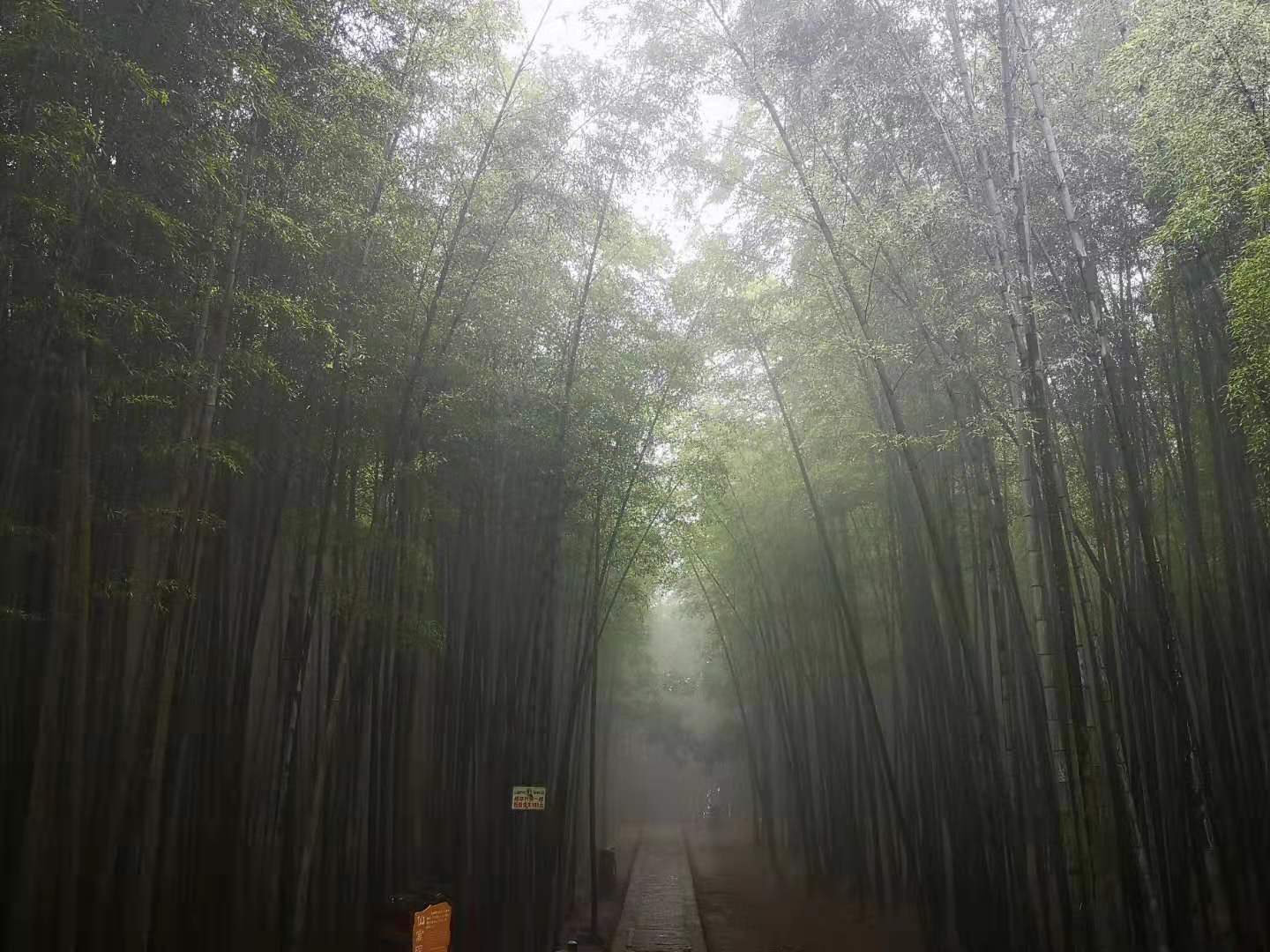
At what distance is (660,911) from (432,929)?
5.11 meters

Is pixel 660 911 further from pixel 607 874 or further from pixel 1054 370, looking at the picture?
pixel 1054 370

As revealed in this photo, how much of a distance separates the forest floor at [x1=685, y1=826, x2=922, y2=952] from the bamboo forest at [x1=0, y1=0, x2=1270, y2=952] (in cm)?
12

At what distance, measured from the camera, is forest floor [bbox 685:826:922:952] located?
260 inches

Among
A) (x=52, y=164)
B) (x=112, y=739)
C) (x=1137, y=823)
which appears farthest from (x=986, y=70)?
(x=112, y=739)

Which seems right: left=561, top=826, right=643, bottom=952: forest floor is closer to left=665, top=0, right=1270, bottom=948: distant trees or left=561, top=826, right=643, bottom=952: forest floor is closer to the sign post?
the sign post

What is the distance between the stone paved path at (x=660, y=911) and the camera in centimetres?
671

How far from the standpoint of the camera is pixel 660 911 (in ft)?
Result: 27.3

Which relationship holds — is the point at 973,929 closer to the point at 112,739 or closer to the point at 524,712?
the point at 524,712

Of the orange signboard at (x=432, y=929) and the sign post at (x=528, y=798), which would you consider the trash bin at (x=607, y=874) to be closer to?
the sign post at (x=528, y=798)

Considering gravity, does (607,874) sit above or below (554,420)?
below

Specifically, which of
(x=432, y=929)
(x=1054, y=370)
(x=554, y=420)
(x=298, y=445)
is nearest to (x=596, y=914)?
(x=432, y=929)

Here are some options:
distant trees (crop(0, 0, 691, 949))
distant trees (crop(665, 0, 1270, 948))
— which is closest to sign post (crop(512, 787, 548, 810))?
distant trees (crop(0, 0, 691, 949))

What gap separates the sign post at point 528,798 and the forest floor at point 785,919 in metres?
1.97

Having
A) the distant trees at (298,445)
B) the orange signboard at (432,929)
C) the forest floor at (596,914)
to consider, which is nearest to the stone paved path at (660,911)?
the forest floor at (596,914)
